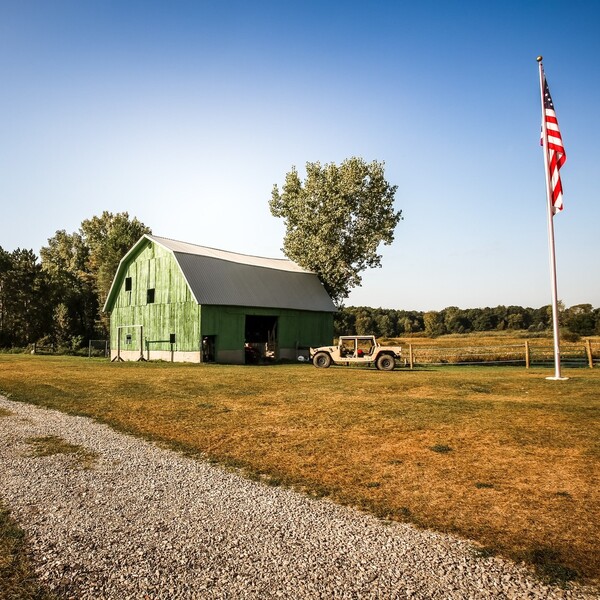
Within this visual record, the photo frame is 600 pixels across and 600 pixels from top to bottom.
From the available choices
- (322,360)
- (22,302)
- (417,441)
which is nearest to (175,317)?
(322,360)

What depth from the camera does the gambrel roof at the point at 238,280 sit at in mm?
30906

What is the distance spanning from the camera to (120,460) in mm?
7918

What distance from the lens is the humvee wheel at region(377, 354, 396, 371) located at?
84.0 feet

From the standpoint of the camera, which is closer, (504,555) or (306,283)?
(504,555)

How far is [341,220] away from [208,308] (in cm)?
1486

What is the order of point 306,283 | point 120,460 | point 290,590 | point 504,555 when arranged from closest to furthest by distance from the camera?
point 290,590, point 504,555, point 120,460, point 306,283

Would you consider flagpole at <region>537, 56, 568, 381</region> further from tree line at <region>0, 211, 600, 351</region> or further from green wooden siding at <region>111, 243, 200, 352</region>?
tree line at <region>0, 211, 600, 351</region>

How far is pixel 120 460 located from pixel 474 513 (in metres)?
5.63

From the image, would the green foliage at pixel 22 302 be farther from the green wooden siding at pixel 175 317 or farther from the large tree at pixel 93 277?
the green wooden siding at pixel 175 317

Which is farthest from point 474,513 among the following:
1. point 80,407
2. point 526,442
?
point 80,407

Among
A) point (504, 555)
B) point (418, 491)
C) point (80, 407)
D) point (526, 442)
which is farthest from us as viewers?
point (80, 407)

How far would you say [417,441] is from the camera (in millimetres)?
9312

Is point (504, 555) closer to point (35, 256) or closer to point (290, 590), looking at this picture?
point (290, 590)

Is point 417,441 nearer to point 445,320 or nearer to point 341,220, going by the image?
point 341,220
